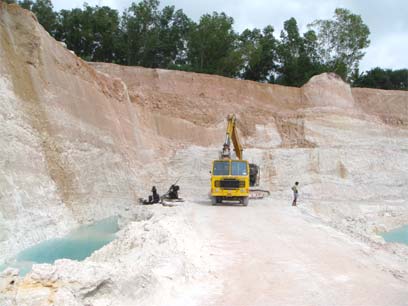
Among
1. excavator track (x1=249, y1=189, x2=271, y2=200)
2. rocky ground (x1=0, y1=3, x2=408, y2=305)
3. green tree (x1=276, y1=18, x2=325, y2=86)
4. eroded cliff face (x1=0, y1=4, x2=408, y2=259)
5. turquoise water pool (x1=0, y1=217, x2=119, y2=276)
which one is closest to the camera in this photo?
rocky ground (x1=0, y1=3, x2=408, y2=305)

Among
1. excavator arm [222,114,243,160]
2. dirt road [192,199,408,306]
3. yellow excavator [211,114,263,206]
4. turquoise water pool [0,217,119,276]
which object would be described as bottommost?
turquoise water pool [0,217,119,276]

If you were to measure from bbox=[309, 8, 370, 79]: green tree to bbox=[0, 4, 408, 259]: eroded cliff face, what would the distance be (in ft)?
26.1

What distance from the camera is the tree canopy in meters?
49.3

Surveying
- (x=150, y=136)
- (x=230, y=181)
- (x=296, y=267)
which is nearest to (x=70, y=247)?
(x=296, y=267)

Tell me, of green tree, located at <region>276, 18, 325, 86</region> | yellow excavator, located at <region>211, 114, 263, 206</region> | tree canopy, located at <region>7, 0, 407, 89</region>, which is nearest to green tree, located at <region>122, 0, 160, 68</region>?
tree canopy, located at <region>7, 0, 407, 89</region>

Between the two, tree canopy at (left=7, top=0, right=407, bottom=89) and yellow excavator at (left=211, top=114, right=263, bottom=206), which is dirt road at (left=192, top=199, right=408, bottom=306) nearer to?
yellow excavator at (left=211, top=114, right=263, bottom=206)

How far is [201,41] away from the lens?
163 ft

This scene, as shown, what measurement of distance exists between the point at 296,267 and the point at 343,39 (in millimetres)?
45005

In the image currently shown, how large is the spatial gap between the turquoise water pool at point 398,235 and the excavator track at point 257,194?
7.01 metres

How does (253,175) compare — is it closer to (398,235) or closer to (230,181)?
(230,181)

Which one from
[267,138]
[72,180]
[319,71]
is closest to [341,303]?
[72,180]

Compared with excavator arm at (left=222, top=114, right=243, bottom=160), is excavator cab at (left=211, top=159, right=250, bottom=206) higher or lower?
lower

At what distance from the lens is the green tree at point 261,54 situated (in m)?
53.0

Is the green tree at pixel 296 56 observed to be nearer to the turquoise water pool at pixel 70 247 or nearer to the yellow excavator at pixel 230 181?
the yellow excavator at pixel 230 181
